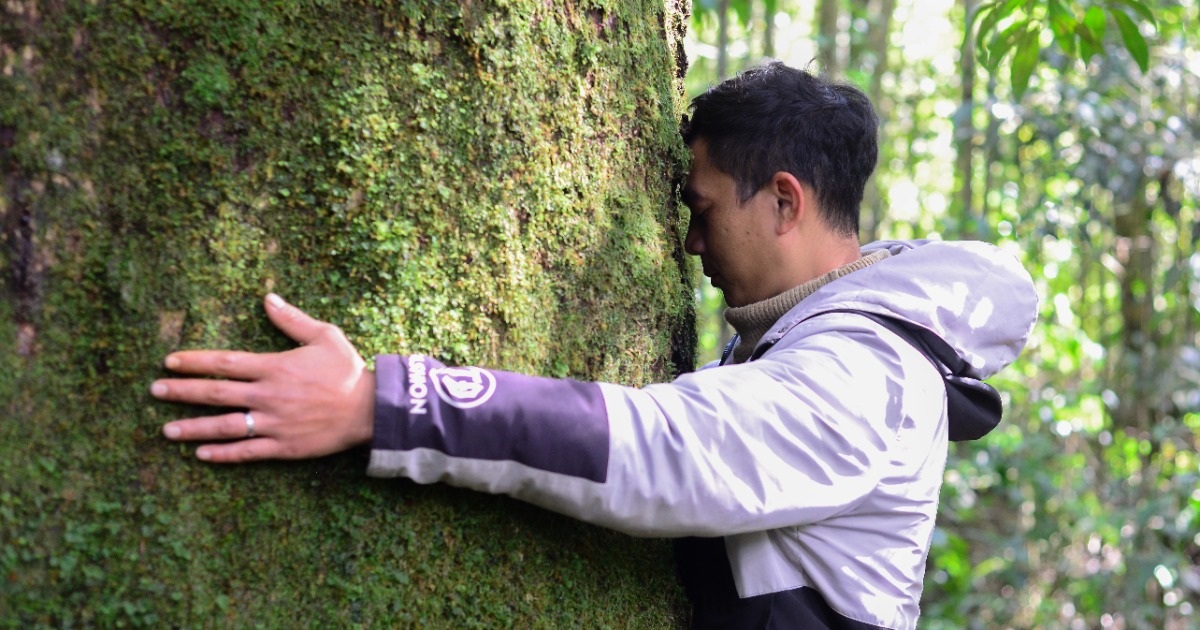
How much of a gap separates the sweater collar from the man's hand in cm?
96

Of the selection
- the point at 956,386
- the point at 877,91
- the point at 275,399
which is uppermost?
the point at 275,399

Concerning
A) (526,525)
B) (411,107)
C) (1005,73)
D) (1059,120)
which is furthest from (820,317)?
(1005,73)

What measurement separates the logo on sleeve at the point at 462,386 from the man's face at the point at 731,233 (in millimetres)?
846

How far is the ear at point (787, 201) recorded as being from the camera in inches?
83.8

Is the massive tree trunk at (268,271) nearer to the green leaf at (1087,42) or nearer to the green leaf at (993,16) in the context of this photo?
the green leaf at (993,16)

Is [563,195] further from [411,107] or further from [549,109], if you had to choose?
[411,107]

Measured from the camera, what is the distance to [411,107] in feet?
5.11

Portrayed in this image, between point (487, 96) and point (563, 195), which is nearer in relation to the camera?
point (487, 96)

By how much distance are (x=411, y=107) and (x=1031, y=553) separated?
22.3ft

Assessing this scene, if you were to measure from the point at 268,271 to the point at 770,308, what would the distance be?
1085 mm

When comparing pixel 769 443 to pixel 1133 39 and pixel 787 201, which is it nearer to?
pixel 787 201

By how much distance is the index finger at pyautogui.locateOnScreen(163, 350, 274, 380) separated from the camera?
138 cm

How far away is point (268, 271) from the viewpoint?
147 cm

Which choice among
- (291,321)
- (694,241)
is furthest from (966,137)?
(291,321)
